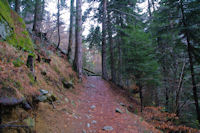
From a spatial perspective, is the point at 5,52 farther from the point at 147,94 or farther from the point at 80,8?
the point at 147,94

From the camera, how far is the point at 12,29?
187 inches

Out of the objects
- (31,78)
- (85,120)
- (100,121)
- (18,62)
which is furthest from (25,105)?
(100,121)

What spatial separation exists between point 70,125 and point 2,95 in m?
2.27

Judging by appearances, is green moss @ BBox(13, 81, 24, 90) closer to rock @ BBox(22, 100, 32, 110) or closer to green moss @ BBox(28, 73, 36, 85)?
rock @ BBox(22, 100, 32, 110)

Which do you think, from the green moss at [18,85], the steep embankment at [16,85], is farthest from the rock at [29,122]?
the green moss at [18,85]

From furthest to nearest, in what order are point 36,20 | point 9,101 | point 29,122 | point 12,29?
point 36,20 → point 12,29 → point 29,122 → point 9,101

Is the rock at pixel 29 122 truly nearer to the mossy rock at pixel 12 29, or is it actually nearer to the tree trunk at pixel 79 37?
the mossy rock at pixel 12 29

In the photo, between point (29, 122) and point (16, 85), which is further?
point (16, 85)

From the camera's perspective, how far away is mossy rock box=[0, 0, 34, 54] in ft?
14.2

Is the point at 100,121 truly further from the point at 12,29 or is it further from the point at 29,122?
the point at 12,29

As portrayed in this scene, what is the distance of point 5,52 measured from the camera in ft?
13.1

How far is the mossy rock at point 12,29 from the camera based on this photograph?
4.34m

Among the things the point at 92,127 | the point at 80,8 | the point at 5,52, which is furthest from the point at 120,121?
the point at 80,8

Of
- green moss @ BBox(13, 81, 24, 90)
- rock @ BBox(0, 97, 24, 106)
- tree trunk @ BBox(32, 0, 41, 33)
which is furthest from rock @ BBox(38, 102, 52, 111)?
tree trunk @ BBox(32, 0, 41, 33)
